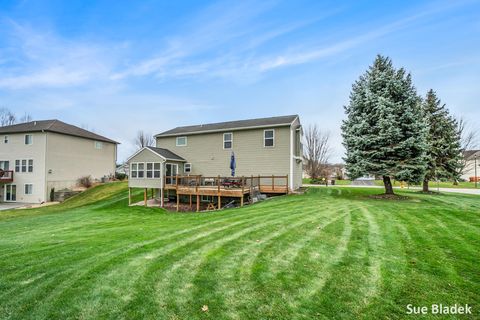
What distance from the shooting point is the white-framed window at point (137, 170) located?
18484mm

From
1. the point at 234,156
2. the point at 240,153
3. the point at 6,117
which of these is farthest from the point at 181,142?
the point at 6,117

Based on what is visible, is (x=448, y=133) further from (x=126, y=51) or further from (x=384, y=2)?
(x=126, y=51)

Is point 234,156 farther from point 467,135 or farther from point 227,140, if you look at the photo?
point 467,135

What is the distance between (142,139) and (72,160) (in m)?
29.6

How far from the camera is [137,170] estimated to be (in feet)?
61.3

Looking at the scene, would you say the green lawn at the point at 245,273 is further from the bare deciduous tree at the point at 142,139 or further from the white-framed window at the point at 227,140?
the bare deciduous tree at the point at 142,139

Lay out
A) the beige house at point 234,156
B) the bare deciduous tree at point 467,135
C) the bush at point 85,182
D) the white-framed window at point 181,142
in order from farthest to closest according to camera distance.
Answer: the bare deciduous tree at point 467,135 → the bush at point 85,182 → the white-framed window at point 181,142 → the beige house at point 234,156

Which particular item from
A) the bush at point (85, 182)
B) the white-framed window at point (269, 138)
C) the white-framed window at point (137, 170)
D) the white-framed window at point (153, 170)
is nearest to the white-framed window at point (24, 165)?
the bush at point (85, 182)

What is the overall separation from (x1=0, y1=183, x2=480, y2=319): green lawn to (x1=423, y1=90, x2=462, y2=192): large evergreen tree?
A: 1411 centimetres

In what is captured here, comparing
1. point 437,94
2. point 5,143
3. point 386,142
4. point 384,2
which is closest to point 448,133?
point 437,94

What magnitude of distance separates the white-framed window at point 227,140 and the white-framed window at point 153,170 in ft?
17.9

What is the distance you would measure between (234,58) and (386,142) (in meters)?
13.7

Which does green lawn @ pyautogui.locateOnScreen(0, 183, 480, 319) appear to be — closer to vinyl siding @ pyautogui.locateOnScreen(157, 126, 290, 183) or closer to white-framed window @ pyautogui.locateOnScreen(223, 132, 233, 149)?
vinyl siding @ pyautogui.locateOnScreen(157, 126, 290, 183)

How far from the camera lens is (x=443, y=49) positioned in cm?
1442
